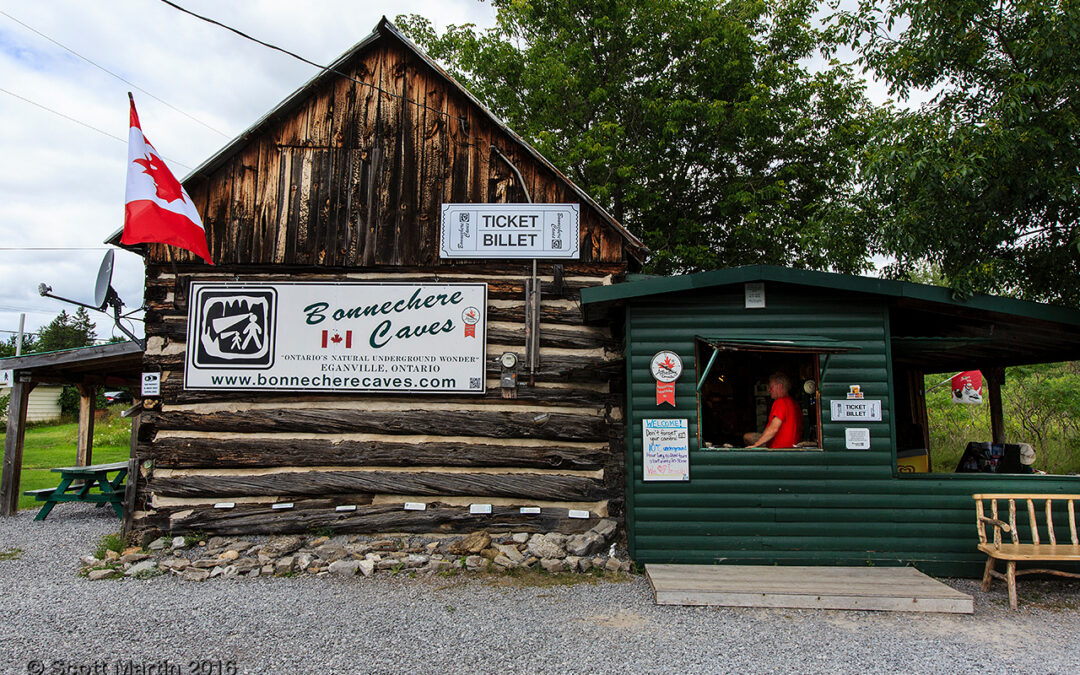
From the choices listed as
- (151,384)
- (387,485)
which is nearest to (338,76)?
(151,384)

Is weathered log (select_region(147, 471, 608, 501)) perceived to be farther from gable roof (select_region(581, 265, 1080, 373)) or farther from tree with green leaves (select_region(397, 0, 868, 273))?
tree with green leaves (select_region(397, 0, 868, 273))

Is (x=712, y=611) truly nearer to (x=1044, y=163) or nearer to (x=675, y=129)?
(x=1044, y=163)

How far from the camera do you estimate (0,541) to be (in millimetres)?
7773

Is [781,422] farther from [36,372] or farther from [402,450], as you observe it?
[36,372]

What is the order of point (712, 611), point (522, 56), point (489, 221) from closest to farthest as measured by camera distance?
1. point (712, 611)
2. point (489, 221)
3. point (522, 56)

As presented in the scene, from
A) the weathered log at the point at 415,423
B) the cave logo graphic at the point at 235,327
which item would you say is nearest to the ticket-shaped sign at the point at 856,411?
the weathered log at the point at 415,423

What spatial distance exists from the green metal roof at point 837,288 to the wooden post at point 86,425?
→ 1054 cm

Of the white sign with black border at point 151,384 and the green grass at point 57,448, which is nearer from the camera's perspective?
the white sign with black border at point 151,384

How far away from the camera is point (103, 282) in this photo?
750 centimetres

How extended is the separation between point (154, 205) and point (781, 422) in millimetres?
6603

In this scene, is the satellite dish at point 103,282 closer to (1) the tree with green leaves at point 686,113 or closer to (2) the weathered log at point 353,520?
(2) the weathered log at point 353,520

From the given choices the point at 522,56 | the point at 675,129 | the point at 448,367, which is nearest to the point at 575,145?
the point at 675,129

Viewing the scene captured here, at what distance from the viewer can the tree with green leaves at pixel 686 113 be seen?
14.0 meters

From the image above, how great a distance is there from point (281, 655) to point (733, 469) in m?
4.11
